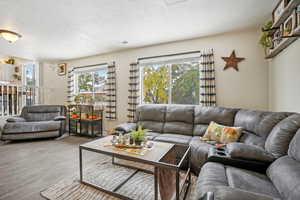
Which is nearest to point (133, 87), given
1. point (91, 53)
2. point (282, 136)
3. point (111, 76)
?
point (111, 76)

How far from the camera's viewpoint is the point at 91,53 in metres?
4.30

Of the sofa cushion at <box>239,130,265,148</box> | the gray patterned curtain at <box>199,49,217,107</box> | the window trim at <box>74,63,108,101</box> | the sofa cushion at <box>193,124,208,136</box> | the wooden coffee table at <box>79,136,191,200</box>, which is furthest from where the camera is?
the window trim at <box>74,63,108,101</box>

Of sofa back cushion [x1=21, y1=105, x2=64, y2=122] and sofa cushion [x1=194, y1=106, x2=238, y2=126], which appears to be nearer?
sofa cushion [x1=194, y1=106, x2=238, y2=126]

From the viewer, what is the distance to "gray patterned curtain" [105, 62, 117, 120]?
4.08 metres

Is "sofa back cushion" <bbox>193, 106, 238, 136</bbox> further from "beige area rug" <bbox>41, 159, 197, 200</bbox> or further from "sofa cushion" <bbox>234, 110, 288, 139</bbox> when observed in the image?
"beige area rug" <bbox>41, 159, 197, 200</bbox>

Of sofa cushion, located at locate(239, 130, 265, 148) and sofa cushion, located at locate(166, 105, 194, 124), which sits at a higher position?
sofa cushion, located at locate(166, 105, 194, 124)

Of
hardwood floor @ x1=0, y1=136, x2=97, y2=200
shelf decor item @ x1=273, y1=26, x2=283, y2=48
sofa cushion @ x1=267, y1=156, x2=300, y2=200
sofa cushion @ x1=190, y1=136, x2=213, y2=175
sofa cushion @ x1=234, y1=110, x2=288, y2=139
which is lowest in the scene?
hardwood floor @ x1=0, y1=136, x2=97, y2=200

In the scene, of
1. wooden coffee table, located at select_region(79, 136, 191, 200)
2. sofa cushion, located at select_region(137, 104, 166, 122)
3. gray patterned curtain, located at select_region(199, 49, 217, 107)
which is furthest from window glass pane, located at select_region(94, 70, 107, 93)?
gray patterned curtain, located at select_region(199, 49, 217, 107)

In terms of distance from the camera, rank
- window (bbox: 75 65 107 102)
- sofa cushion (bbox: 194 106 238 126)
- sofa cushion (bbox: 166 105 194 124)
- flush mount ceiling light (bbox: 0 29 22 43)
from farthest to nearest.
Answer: window (bbox: 75 65 107 102) < sofa cushion (bbox: 166 105 194 124) < flush mount ceiling light (bbox: 0 29 22 43) < sofa cushion (bbox: 194 106 238 126)

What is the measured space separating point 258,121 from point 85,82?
15.5 ft

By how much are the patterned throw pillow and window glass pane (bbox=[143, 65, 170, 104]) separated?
1.47 m

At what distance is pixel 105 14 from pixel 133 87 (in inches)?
72.6

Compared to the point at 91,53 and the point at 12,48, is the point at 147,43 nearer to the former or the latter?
the point at 91,53

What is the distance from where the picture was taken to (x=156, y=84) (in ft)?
12.3
